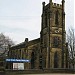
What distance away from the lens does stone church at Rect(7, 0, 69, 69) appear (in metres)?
63.9

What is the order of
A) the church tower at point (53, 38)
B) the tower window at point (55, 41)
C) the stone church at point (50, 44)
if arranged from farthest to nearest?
1. the tower window at point (55, 41)
2. the stone church at point (50, 44)
3. the church tower at point (53, 38)

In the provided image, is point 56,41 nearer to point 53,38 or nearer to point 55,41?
point 55,41

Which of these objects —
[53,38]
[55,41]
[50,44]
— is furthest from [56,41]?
[50,44]

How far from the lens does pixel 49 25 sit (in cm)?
6500

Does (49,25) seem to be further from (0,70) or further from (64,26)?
(0,70)

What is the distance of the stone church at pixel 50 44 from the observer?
6388 cm

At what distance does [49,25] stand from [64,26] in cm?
405

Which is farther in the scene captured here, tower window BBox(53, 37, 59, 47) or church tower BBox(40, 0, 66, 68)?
tower window BBox(53, 37, 59, 47)

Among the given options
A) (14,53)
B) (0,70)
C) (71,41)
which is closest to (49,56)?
(71,41)

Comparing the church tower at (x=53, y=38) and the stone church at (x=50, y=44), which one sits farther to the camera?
the stone church at (x=50, y=44)

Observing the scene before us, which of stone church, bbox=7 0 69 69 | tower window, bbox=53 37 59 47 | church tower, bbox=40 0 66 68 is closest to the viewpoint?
church tower, bbox=40 0 66 68

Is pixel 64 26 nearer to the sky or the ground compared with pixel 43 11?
nearer to the ground

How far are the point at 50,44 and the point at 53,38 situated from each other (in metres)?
1.81

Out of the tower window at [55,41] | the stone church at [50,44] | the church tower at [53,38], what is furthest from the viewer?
the tower window at [55,41]
